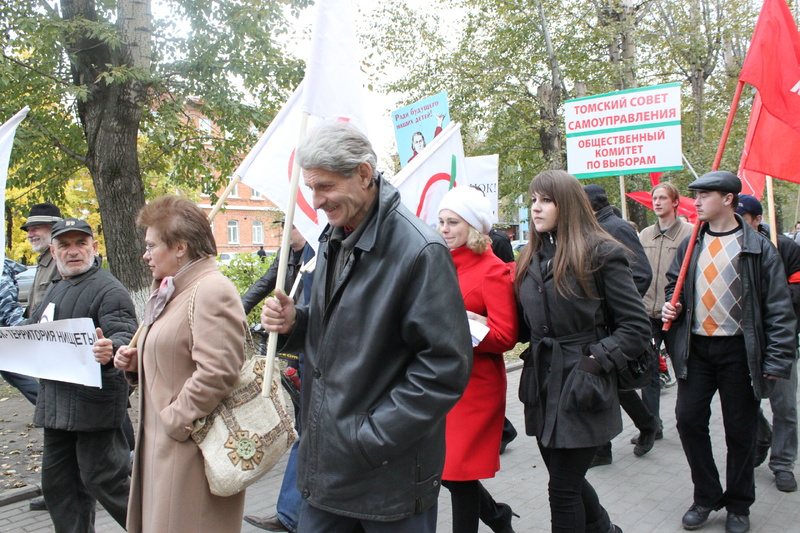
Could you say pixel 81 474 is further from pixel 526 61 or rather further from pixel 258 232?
pixel 258 232

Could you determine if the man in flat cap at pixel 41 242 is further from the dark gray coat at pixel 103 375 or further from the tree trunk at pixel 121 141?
the tree trunk at pixel 121 141

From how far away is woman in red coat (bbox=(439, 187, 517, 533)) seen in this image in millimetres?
3297

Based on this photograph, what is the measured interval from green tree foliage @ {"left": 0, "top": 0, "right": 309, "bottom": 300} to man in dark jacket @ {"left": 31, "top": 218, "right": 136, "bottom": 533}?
5.03m

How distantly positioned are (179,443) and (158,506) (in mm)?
261

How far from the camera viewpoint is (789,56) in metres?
4.43

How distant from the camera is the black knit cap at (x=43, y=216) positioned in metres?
5.21

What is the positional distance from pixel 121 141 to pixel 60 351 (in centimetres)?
590

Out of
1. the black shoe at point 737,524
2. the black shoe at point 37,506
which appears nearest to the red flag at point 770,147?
the black shoe at point 737,524

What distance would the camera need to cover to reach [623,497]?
4730 mm

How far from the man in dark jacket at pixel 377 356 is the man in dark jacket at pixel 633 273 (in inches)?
124

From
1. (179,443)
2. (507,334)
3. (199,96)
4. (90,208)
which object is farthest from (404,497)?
(90,208)

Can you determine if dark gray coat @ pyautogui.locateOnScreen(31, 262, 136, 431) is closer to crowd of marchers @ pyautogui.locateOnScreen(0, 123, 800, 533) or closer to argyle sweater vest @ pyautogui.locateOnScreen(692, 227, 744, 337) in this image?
crowd of marchers @ pyautogui.locateOnScreen(0, 123, 800, 533)

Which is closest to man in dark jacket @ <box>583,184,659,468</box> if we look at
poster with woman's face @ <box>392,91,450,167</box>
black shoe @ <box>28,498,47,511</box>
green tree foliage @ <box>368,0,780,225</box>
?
poster with woman's face @ <box>392,91,450,167</box>

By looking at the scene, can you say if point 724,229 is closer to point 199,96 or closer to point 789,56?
point 789,56
